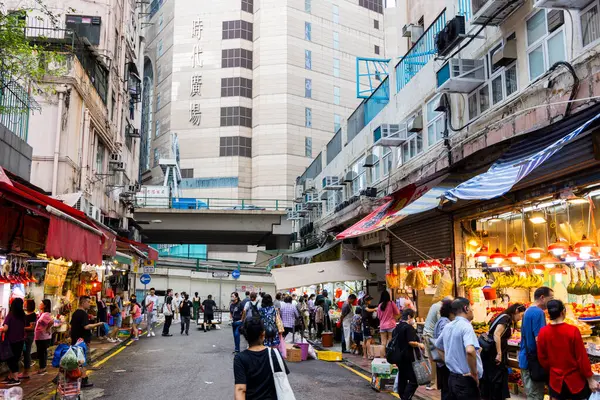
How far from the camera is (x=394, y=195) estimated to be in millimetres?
15008

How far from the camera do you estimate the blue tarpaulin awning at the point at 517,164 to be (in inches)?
292

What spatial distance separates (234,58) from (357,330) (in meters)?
51.2

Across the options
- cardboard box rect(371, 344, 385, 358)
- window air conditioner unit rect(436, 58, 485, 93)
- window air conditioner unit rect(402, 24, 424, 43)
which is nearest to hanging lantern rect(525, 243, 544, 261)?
window air conditioner unit rect(436, 58, 485, 93)

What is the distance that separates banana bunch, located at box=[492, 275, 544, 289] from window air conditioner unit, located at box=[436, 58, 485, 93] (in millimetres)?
4231

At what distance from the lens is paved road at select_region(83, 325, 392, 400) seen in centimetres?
1036

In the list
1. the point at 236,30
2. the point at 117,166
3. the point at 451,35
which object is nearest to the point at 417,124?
the point at 451,35

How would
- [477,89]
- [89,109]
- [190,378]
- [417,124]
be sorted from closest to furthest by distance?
[190,378]
[477,89]
[417,124]
[89,109]

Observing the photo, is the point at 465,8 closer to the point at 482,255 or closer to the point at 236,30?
the point at 482,255

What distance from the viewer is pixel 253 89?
6284 centimetres

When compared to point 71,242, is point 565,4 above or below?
above

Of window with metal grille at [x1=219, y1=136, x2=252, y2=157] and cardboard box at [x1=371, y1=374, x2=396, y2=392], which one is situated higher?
window with metal grille at [x1=219, y1=136, x2=252, y2=157]

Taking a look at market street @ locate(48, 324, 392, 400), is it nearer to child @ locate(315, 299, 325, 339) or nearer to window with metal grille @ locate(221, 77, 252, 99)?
child @ locate(315, 299, 325, 339)

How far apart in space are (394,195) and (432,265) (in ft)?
6.87

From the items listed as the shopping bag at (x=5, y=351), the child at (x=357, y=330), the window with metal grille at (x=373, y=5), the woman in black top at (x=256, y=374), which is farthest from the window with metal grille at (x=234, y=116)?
the woman in black top at (x=256, y=374)
